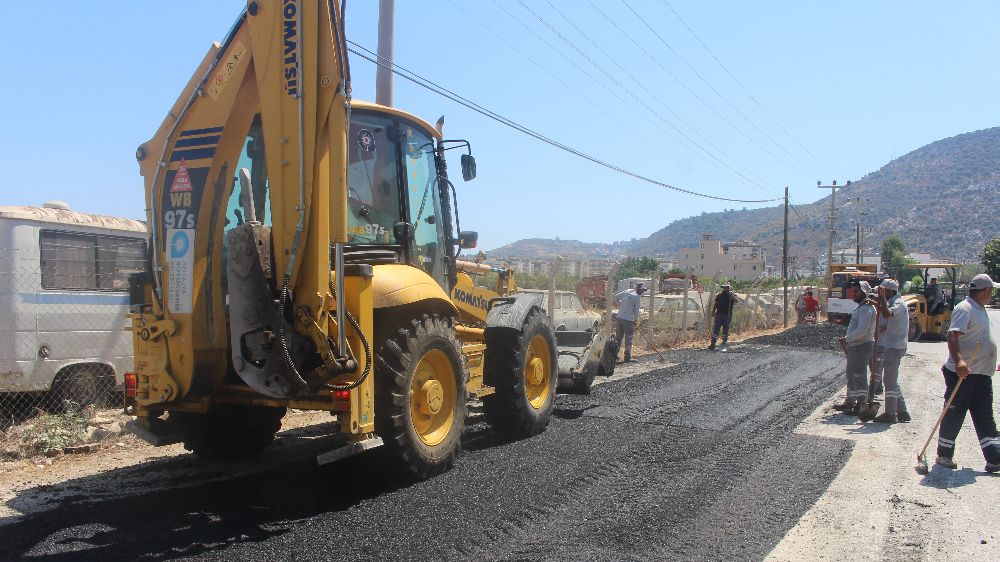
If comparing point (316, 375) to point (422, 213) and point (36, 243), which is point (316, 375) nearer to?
point (422, 213)

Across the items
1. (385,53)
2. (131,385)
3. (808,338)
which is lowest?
(808,338)

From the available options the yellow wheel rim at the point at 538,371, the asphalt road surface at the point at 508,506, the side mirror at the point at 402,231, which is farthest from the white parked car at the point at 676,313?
the side mirror at the point at 402,231

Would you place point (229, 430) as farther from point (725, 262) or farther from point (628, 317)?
point (725, 262)

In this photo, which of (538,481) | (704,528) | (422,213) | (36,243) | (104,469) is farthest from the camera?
(36,243)

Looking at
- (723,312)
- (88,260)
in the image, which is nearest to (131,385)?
(88,260)

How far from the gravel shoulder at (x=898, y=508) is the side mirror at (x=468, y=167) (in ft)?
13.4

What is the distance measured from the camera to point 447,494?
5.38 m

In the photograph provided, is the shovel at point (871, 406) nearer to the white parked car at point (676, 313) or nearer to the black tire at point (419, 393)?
the black tire at point (419, 393)

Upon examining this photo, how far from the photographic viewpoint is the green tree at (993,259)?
180ft

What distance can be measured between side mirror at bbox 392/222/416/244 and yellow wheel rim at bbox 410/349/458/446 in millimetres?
1048

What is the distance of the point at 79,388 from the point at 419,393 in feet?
15.1

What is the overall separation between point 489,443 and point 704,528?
9.01 ft

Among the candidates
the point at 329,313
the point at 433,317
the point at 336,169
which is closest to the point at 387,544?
the point at 329,313

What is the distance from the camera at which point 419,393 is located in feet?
19.0
